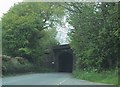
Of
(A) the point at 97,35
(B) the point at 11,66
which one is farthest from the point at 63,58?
(A) the point at 97,35

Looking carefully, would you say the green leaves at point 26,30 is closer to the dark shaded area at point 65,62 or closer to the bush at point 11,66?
the bush at point 11,66

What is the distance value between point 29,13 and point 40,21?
2429mm

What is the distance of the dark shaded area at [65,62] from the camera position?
240ft

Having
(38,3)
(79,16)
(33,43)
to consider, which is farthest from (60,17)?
(79,16)

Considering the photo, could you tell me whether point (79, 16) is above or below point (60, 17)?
below

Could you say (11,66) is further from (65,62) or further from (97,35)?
(65,62)

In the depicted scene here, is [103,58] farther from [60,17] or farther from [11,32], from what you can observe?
[60,17]

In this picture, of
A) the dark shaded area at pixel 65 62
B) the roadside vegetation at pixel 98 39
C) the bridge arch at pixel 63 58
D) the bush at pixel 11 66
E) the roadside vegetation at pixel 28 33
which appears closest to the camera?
the roadside vegetation at pixel 98 39

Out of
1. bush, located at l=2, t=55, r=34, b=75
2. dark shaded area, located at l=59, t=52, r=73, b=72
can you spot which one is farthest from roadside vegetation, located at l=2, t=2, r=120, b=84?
dark shaded area, located at l=59, t=52, r=73, b=72

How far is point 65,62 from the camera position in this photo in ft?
247

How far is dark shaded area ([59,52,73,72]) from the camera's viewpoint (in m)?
73.1

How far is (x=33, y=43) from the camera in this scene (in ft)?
188

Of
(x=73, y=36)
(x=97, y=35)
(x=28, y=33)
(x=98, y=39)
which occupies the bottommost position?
(x=98, y=39)

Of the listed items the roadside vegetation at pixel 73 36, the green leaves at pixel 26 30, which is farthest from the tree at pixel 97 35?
the green leaves at pixel 26 30
